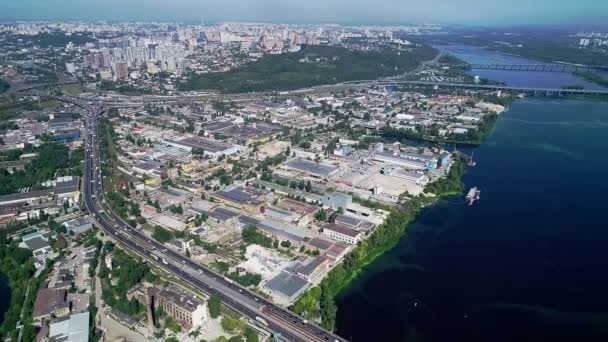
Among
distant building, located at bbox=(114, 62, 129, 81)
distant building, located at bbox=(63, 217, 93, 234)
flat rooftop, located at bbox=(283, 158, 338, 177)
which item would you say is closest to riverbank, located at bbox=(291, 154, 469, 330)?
flat rooftop, located at bbox=(283, 158, 338, 177)

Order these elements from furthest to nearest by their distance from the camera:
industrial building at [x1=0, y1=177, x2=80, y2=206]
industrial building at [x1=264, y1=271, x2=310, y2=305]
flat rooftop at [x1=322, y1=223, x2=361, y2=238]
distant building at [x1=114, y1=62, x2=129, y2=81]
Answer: distant building at [x1=114, y1=62, x2=129, y2=81] < industrial building at [x1=0, y1=177, x2=80, y2=206] < flat rooftop at [x1=322, y1=223, x2=361, y2=238] < industrial building at [x1=264, y1=271, x2=310, y2=305]

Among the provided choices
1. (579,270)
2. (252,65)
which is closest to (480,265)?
(579,270)

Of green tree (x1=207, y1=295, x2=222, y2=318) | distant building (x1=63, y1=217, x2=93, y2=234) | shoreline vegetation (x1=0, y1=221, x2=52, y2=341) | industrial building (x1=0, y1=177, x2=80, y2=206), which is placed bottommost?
Answer: shoreline vegetation (x1=0, y1=221, x2=52, y2=341)

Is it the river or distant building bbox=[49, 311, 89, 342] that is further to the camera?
the river

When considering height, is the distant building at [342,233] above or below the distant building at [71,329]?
above

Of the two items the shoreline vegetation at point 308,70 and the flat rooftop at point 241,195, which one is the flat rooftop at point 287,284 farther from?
the shoreline vegetation at point 308,70

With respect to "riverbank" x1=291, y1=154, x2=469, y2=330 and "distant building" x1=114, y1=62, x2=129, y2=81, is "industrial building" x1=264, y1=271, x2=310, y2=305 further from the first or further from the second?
"distant building" x1=114, y1=62, x2=129, y2=81

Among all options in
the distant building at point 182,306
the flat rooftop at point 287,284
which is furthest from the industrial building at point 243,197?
the distant building at point 182,306

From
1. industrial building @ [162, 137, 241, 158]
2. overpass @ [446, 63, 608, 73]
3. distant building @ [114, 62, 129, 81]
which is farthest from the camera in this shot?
overpass @ [446, 63, 608, 73]
